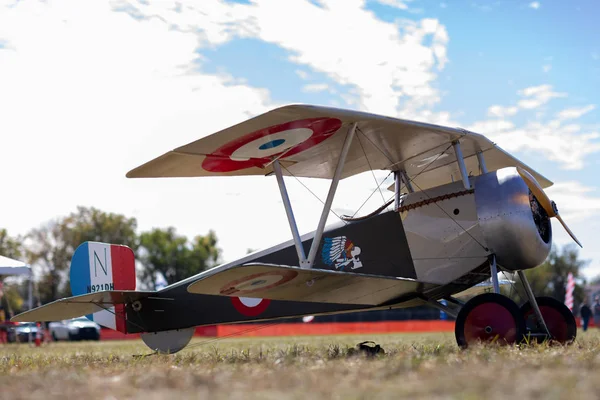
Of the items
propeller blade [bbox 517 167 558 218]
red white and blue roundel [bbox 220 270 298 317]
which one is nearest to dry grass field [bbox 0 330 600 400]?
red white and blue roundel [bbox 220 270 298 317]

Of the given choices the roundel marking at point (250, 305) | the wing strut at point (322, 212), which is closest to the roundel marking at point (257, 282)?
the wing strut at point (322, 212)

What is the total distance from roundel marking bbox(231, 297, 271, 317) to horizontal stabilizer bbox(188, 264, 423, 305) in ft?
4.21

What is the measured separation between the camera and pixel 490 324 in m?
7.19

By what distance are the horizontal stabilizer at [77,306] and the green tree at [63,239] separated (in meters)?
54.4

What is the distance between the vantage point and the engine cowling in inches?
304

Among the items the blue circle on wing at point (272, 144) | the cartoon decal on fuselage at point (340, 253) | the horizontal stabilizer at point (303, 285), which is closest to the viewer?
the horizontal stabilizer at point (303, 285)

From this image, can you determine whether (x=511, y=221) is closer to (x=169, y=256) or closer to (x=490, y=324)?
(x=490, y=324)

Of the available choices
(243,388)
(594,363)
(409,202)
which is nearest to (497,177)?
(409,202)

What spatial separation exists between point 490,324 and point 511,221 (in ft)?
4.24

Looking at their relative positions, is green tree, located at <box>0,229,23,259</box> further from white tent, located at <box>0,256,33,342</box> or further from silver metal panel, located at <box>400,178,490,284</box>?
silver metal panel, located at <box>400,178,490,284</box>

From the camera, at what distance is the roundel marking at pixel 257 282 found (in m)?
6.89

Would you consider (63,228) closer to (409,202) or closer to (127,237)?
(127,237)

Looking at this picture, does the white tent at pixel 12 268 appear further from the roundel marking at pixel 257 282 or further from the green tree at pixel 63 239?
the green tree at pixel 63 239

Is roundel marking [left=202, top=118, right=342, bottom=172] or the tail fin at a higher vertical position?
roundel marking [left=202, top=118, right=342, bottom=172]
